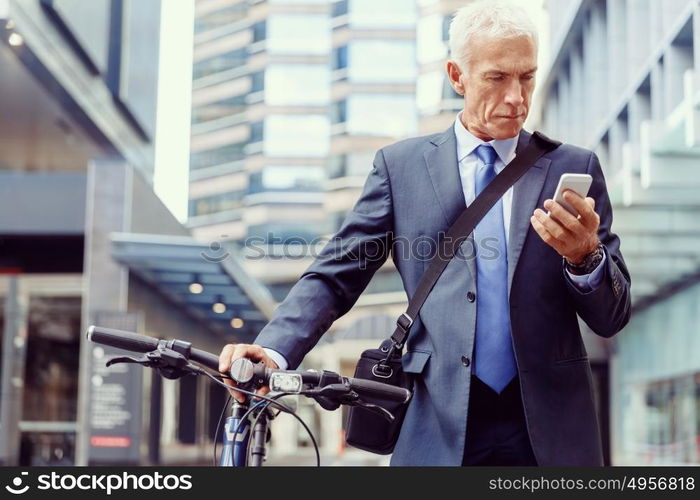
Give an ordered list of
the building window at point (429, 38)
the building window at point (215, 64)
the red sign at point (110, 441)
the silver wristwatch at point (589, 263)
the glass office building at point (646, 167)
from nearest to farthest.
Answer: the silver wristwatch at point (589, 263) < the glass office building at point (646, 167) < the red sign at point (110, 441) < the building window at point (215, 64) < the building window at point (429, 38)

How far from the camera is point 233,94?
55.3ft

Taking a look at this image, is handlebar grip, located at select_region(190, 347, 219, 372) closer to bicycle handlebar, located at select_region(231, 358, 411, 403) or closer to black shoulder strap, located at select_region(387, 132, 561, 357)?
bicycle handlebar, located at select_region(231, 358, 411, 403)

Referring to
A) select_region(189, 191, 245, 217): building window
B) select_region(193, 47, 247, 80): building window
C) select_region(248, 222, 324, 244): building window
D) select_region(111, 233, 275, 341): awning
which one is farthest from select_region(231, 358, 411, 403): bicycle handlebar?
select_region(248, 222, 324, 244): building window

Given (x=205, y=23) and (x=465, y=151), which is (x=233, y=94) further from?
(x=465, y=151)

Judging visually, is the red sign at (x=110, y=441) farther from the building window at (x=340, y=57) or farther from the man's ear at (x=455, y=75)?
the man's ear at (x=455, y=75)

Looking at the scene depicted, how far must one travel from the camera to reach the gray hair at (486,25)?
2.04 m

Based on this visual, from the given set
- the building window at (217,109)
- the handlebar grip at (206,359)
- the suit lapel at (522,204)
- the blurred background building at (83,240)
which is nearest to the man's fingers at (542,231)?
the suit lapel at (522,204)

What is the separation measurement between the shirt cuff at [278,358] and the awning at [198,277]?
13.4m

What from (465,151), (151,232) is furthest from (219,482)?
(151,232)

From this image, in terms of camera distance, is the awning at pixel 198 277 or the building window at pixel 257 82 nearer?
the awning at pixel 198 277

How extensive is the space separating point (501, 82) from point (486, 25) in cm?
11

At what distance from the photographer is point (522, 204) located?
6.95 feet

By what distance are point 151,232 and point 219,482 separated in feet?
49.3

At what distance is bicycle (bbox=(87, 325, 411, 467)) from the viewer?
1705 mm
